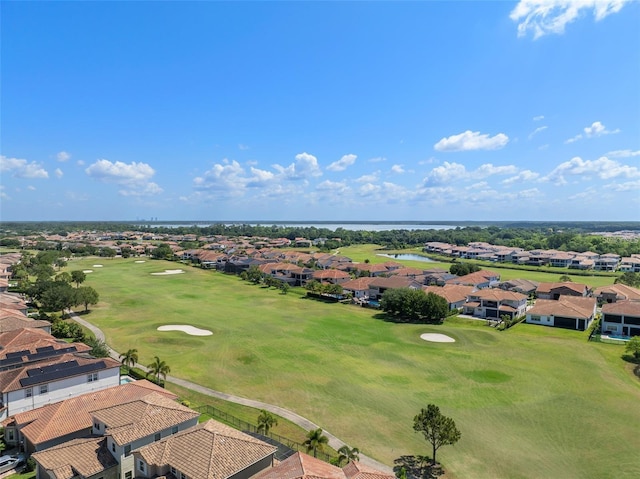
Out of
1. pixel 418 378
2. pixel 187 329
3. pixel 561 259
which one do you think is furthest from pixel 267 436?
pixel 561 259

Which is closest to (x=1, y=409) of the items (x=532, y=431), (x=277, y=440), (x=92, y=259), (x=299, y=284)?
(x=277, y=440)

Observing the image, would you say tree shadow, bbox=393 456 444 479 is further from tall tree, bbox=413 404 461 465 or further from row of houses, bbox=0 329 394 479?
row of houses, bbox=0 329 394 479

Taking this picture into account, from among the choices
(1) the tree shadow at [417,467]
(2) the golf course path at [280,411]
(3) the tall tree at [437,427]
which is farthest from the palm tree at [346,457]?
(3) the tall tree at [437,427]

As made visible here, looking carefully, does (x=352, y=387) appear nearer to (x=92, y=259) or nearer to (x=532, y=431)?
(x=532, y=431)

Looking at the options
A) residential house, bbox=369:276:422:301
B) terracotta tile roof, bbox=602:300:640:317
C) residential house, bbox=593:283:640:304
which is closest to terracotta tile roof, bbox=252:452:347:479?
terracotta tile roof, bbox=602:300:640:317

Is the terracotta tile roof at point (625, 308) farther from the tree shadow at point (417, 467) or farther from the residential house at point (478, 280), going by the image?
the tree shadow at point (417, 467)

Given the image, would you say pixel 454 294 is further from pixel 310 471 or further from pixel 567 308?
pixel 310 471
